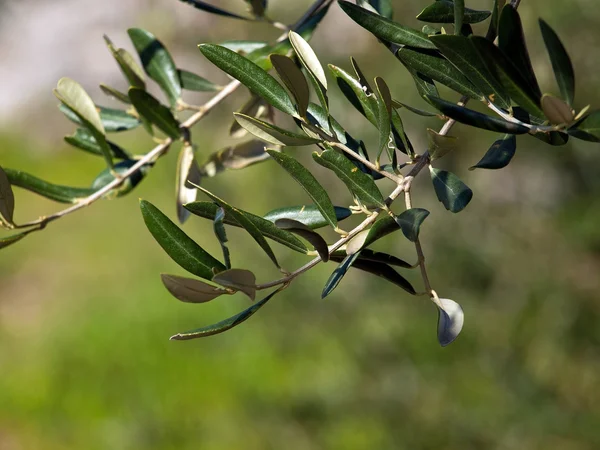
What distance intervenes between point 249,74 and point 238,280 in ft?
0.52

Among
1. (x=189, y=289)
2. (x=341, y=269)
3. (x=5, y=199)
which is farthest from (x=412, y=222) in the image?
(x=5, y=199)

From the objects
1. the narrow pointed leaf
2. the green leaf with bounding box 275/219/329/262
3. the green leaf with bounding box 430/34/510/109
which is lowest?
the narrow pointed leaf

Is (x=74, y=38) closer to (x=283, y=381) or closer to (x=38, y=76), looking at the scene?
(x=38, y=76)

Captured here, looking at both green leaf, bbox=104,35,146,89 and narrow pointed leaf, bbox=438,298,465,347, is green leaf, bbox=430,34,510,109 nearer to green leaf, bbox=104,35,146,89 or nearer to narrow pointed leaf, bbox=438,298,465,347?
narrow pointed leaf, bbox=438,298,465,347

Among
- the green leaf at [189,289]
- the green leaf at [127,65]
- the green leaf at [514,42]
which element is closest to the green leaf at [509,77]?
the green leaf at [514,42]

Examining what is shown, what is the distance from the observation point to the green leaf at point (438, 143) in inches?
20.6

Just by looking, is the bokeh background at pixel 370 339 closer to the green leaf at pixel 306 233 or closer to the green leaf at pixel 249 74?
the green leaf at pixel 249 74

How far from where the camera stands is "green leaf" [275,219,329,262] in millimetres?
480

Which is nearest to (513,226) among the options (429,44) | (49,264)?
(429,44)

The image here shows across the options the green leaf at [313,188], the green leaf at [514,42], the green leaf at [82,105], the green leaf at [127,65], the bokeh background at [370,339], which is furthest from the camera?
the bokeh background at [370,339]

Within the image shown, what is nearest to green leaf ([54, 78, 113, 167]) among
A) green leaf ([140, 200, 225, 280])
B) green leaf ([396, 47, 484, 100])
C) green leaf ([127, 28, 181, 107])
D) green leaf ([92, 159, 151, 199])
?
green leaf ([92, 159, 151, 199])

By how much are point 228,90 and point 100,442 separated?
2.32 meters

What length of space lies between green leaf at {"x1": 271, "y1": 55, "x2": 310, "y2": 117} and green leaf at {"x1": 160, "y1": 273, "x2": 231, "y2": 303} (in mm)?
149

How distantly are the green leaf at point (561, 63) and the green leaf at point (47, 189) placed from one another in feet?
1.72
